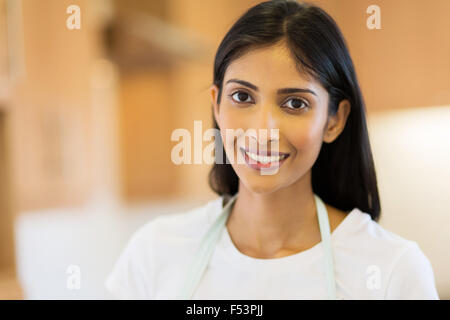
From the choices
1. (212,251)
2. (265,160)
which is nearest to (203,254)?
(212,251)

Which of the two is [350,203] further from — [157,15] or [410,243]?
[157,15]

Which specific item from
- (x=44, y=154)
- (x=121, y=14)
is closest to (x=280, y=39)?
(x=44, y=154)

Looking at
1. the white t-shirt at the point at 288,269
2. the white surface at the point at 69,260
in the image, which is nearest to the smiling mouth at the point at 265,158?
the white t-shirt at the point at 288,269

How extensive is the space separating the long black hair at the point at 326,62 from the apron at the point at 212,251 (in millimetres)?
45

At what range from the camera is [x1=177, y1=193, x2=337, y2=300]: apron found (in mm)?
446

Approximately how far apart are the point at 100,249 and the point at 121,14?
2054mm

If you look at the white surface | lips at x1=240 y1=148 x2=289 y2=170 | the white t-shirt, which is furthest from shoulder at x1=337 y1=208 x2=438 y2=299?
the white surface

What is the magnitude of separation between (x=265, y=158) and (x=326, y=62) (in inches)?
4.0

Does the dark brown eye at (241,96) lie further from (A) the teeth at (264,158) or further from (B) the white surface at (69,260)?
(B) the white surface at (69,260)

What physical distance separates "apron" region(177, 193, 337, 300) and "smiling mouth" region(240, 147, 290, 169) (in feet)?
0.31

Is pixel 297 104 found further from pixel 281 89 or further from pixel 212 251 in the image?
pixel 212 251

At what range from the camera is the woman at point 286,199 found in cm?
41

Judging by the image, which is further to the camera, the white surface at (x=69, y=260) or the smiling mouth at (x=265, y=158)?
the white surface at (x=69, y=260)

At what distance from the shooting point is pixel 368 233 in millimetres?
454
